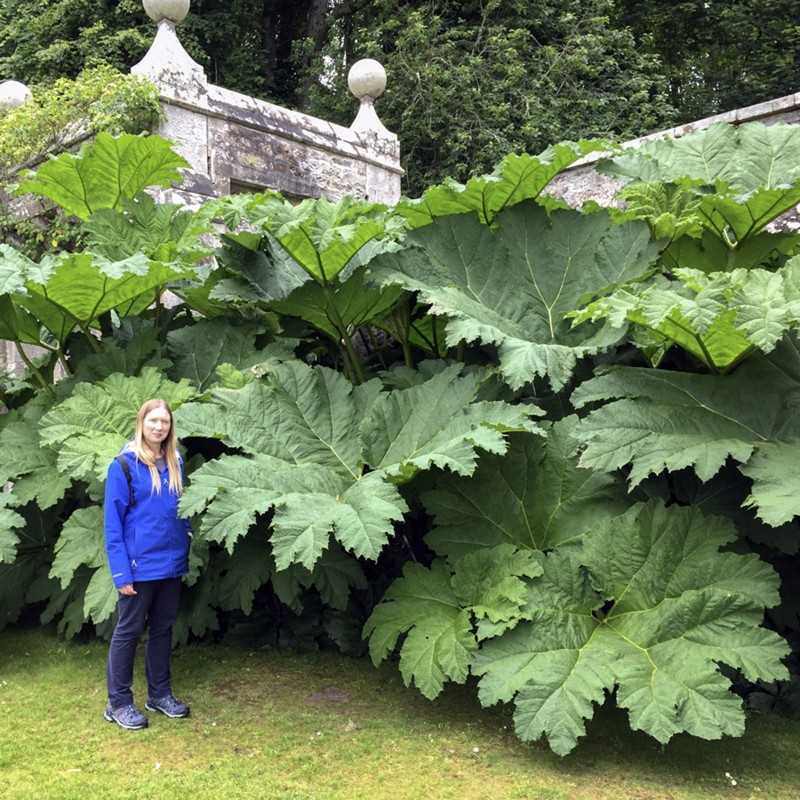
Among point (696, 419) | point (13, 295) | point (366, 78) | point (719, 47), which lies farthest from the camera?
point (719, 47)

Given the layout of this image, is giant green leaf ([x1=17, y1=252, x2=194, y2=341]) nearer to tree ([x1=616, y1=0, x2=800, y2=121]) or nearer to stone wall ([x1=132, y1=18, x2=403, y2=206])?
stone wall ([x1=132, y1=18, x2=403, y2=206])

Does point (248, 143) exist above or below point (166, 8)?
below

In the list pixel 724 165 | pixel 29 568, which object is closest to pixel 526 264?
pixel 724 165

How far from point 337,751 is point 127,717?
696 mm

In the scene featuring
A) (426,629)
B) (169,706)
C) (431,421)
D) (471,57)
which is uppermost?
(471,57)

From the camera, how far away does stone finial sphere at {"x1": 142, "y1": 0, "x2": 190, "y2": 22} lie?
645 cm

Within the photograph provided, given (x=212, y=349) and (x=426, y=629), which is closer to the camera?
(x=426, y=629)

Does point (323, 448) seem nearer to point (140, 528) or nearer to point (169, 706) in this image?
point (140, 528)

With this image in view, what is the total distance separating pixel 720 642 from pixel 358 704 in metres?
1.16

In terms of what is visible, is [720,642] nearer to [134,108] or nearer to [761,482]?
[761,482]

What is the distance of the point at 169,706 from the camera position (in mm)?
2811

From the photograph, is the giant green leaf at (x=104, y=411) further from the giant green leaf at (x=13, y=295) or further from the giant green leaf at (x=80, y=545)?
the giant green leaf at (x=13, y=295)

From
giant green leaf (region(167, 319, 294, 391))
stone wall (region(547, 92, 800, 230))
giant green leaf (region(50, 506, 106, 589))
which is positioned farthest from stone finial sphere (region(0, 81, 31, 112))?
giant green leaf (region(50, 506, 106, 589))

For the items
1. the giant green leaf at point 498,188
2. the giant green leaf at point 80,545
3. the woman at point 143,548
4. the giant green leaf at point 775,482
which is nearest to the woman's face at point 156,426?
the woman at point 143,548
